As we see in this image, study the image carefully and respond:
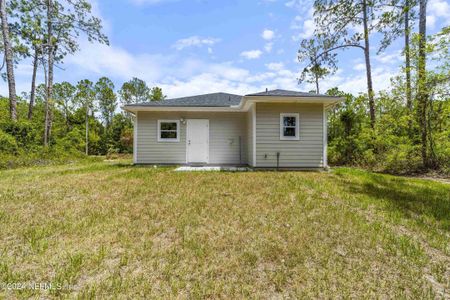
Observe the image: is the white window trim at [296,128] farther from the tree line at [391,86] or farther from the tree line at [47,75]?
the tree line at [47,75]

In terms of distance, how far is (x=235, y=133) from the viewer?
9.20m

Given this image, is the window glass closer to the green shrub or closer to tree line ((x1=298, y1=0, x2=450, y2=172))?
the green shrub

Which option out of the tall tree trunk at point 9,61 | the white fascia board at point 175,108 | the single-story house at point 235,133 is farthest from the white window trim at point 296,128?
the tall tree trunk at point 9,61

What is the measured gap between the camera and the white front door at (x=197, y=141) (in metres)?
9.03

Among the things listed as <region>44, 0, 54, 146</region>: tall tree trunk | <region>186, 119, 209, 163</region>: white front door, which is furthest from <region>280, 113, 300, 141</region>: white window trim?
<region>44, 0, 54, 146</region>: tall tree trunk

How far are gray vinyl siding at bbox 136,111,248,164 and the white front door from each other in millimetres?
173

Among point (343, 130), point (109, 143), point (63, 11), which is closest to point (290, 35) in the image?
point (343, 130)

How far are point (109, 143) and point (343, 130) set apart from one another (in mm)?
19839

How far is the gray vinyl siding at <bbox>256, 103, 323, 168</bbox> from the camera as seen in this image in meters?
7.60

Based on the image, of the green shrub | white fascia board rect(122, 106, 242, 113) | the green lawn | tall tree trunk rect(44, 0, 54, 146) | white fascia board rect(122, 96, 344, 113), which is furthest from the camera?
tall tree trunk rect(44, 0, 54, 146)

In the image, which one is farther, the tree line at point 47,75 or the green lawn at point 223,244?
the tree line at point 47,75

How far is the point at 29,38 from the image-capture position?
533 inches

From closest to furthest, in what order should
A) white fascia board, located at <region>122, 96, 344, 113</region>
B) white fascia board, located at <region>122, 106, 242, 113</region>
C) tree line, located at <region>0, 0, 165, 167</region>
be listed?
1. white fascia board, located at <region>122, 96, 344, 113</region>
2. white fascia board, located at <region>122, 106, 242, 113</region>
3. tree line, located at <region>0, 0, 165, 167</region>

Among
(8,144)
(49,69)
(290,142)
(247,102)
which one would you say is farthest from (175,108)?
(49,69)
